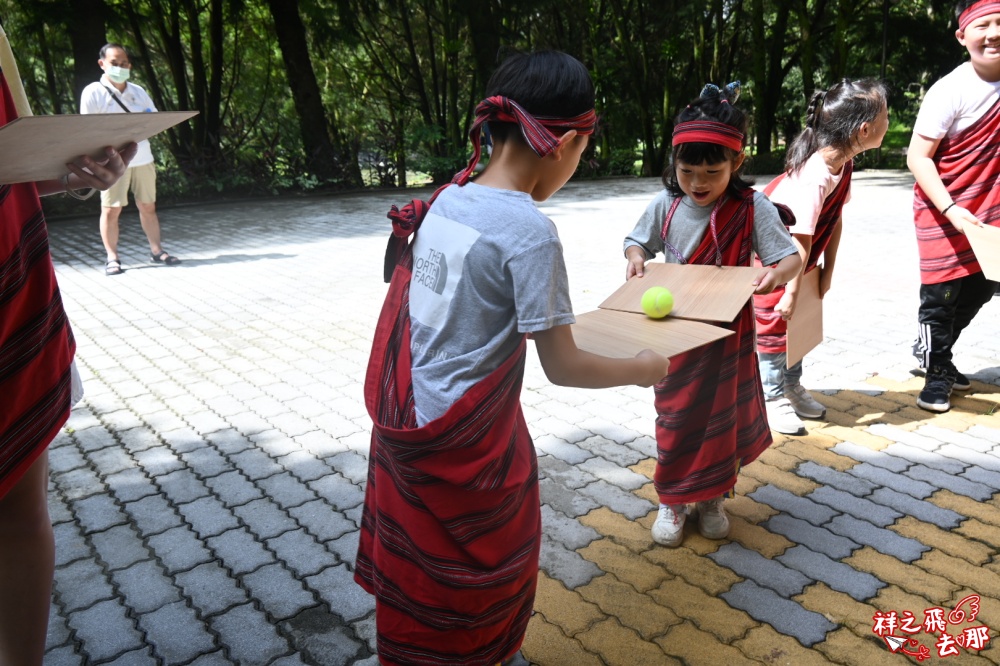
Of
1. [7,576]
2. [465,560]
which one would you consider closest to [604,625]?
[465,560]

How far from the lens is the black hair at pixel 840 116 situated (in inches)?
128

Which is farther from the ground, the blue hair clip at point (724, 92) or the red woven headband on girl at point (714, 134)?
the blue hair clip at point (724, 92)

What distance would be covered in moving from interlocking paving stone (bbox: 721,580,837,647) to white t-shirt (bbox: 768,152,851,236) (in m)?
1.55

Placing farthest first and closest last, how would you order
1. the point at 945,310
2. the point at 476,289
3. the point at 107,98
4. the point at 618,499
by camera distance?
1. the point at 107,98
2. the point at 945,310
3. the point at 618,499
4. the point at 476,289

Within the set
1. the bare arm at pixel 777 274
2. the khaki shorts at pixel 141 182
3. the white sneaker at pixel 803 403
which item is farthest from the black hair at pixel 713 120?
the khaki shorts at pixel 141 182

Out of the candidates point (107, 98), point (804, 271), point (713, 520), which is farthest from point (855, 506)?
point (107, 98)

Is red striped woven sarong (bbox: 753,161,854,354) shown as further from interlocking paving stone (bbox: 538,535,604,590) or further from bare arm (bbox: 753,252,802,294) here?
interlocking paving stone (bbox: 538,535,604,590)

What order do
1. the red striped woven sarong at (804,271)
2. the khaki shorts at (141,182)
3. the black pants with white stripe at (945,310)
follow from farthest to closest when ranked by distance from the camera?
1. the khaki shorts at (141,182)
2. the black pants with white stripe at (945,310)
3. the red striped woven sarong at (804,271)

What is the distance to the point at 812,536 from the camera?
2.87 m

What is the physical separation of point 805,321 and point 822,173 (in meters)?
0.69

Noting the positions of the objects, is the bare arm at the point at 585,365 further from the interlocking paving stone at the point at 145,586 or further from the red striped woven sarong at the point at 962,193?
the red striped woven sarong at the point at 962,193

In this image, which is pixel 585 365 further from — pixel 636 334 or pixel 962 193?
pixel 962 193

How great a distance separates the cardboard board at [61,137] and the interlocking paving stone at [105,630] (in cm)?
144

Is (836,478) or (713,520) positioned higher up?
(713,520)
